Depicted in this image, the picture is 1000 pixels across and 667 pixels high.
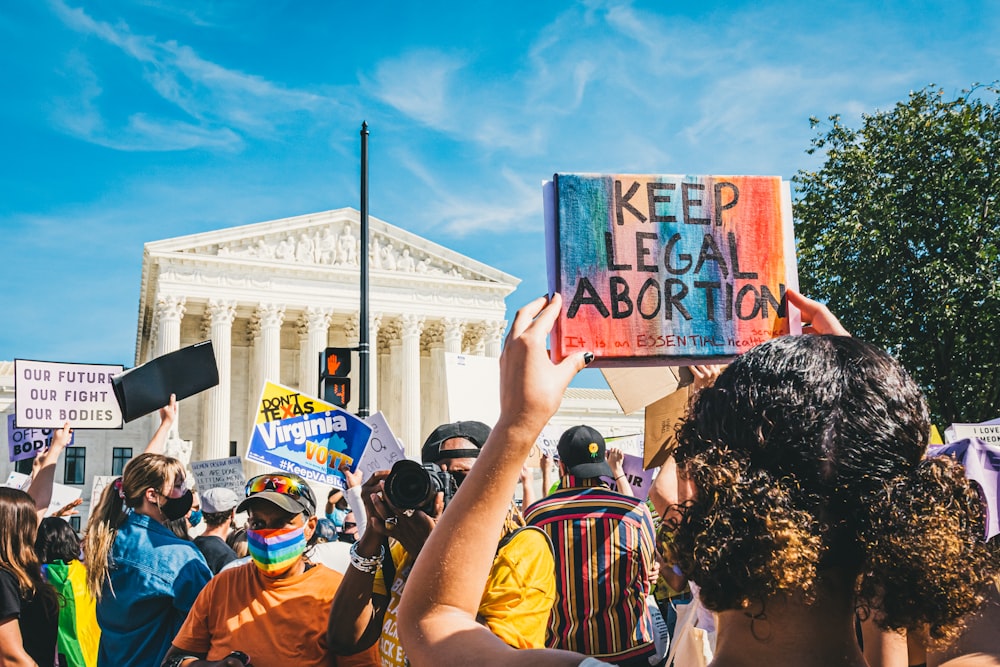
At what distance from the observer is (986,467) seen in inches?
198

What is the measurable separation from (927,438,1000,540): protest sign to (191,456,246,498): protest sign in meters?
8.25

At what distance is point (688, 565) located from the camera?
1.19 metres

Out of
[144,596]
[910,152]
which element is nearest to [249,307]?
[910,152]

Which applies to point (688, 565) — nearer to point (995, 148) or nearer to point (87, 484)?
point (995, 148)

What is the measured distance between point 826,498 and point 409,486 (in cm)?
161

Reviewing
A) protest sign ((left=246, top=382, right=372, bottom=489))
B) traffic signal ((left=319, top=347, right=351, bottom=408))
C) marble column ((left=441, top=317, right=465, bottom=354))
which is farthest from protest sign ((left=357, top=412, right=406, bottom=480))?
marble column ((left=441, top=317, right=465, bottom=354))

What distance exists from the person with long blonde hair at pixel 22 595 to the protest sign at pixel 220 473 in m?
6.82

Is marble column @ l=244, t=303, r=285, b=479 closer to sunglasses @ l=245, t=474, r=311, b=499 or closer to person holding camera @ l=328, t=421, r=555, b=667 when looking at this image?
sunglasses @ l=245, t=474, r=311, b=499

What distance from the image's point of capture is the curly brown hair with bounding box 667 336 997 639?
1.15 meters

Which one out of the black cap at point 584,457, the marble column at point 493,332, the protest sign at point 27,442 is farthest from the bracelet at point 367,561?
the marble column at point 493,332

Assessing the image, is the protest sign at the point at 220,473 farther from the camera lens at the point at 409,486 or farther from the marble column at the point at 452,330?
the marble column at the point at 452,330

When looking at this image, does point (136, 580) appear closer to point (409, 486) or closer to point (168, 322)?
point (409, 486)

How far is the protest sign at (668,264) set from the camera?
2217 mm

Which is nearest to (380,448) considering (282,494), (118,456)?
(282,494)
